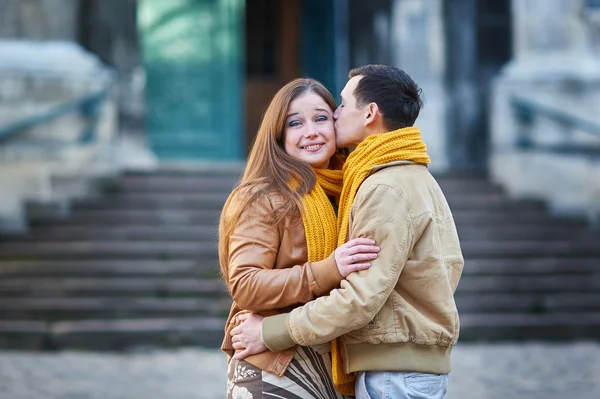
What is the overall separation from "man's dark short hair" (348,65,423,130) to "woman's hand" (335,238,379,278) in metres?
0.40

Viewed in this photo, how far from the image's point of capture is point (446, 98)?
11.9 metres

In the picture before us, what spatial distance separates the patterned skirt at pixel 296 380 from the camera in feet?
8.94

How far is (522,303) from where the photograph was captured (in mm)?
8086

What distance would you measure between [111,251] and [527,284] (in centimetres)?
379

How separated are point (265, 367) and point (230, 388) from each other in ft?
0.52

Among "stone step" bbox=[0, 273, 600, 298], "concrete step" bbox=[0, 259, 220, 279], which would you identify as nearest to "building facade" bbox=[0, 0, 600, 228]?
"stone step" bbox=[0, 273, 600, 298]

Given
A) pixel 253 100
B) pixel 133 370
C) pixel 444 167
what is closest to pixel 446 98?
pixel 444 167

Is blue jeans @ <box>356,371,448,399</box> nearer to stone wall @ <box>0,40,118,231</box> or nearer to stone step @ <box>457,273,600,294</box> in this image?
stone step @ <box>457,273,600,294</box>

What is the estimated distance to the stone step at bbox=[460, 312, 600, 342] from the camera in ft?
25.0

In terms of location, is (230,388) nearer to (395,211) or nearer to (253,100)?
(395,211)

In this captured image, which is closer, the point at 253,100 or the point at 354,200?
the point at 354,200

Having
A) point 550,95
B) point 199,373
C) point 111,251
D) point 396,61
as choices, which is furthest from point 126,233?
point 550,95

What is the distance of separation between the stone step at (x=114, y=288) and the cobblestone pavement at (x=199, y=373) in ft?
2.57

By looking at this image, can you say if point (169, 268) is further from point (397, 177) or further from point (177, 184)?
point (397, 177)
